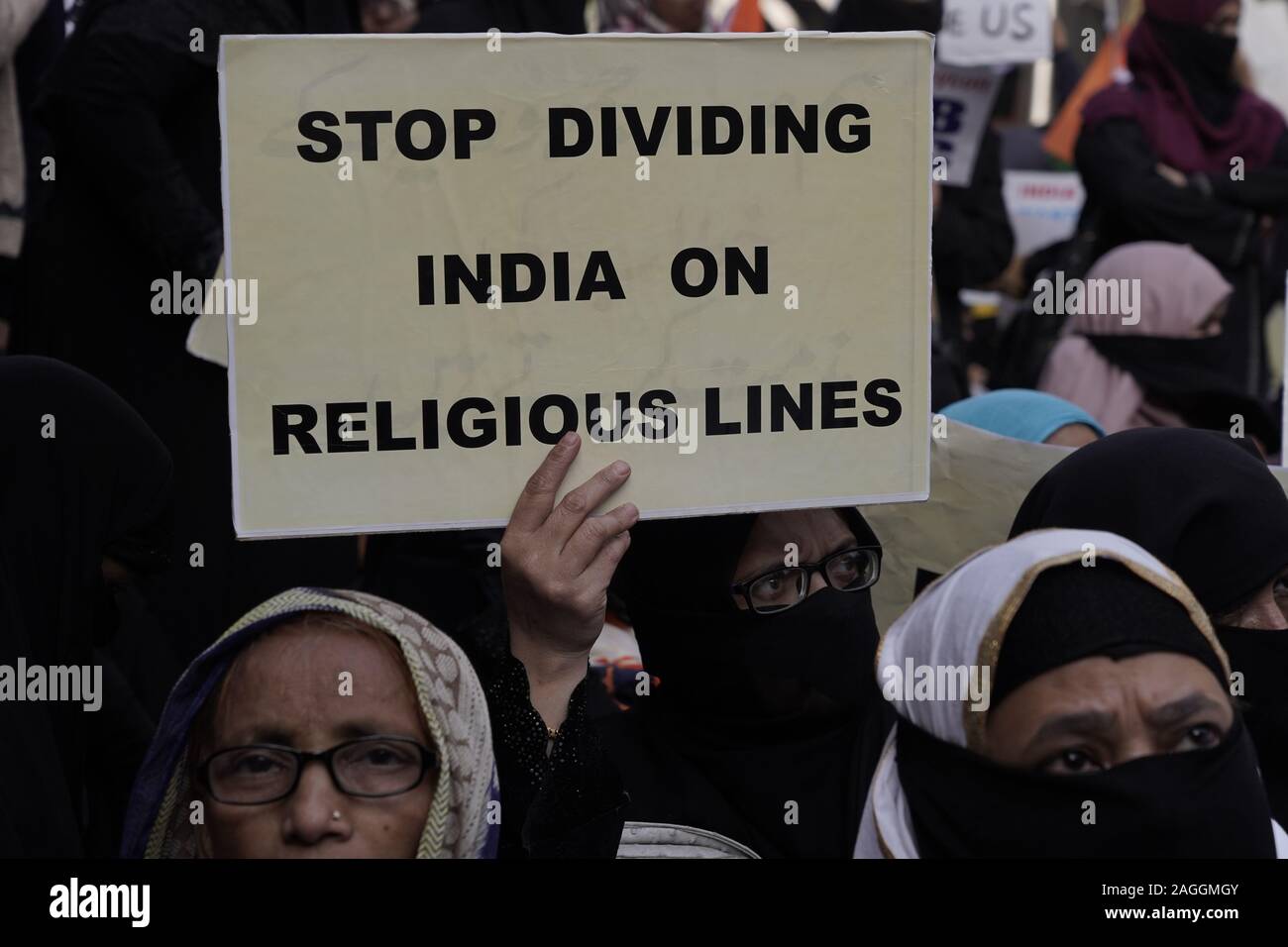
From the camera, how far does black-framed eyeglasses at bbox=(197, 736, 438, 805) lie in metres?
2.21

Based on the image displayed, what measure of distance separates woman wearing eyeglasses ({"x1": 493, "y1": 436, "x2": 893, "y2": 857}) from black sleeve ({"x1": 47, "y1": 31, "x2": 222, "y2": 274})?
1718 millimetres

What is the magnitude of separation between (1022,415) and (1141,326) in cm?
142

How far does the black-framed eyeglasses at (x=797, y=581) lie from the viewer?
287 centimetres

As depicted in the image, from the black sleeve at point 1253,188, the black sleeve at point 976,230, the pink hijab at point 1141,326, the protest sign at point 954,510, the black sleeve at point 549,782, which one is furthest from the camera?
the black sleeve at point 976,230

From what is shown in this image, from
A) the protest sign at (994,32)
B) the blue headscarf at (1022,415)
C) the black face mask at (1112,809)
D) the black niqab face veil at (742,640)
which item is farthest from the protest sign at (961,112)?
the black face mask at (1112,809)

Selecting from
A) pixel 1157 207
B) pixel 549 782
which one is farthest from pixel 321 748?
pixel 1157 207

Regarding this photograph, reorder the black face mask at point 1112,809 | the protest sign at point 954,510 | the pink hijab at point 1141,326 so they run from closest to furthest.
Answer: the black face mask at point 1112,809, the protest sign at point 954,510, the pink hijab at point 1141,326

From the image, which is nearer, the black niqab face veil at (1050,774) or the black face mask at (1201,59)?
the black niqab face veil at (1050,774)

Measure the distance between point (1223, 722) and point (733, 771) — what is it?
88cm

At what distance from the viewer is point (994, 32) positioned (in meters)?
6.53

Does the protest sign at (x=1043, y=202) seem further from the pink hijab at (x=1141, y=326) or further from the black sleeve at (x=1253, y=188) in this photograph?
the pink hijab at (x=1141, y=326)

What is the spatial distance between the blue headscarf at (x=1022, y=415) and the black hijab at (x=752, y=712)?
4.40 ft
